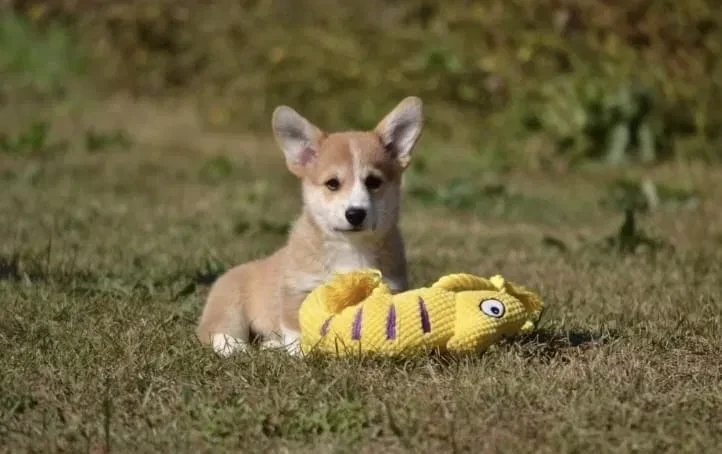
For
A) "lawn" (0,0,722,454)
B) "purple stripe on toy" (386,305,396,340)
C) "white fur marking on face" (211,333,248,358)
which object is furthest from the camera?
"white fur marking on face" (211,333,248,358)

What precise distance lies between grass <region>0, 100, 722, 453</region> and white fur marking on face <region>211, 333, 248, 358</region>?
80 mm

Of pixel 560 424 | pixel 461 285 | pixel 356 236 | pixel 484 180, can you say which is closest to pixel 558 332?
pixel 461 285

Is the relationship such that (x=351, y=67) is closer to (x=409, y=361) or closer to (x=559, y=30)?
(x=559, y=30)

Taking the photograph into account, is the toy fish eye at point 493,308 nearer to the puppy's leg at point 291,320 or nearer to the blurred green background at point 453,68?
the puppy's leg at point 291,320

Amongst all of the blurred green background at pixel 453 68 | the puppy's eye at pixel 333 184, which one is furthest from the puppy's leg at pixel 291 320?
the blurred green background at pixel 453 68

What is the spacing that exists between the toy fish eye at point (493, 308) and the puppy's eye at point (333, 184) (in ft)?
2.71

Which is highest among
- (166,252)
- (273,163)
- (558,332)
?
(558,332)

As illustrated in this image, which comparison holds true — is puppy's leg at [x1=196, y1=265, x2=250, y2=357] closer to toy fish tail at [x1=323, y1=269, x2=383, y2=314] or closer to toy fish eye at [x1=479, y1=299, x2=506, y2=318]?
toy fish tail at [x1=323, y1=269, x2=383, y2=314]

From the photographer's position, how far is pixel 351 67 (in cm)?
1255

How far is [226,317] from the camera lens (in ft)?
16.6

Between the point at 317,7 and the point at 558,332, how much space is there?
9.09 metres

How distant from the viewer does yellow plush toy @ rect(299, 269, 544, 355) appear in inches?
173

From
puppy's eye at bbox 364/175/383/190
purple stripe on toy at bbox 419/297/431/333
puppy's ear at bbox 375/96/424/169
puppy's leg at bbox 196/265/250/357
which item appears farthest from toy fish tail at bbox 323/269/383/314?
puppy's ear at bbox 375/96/424/169

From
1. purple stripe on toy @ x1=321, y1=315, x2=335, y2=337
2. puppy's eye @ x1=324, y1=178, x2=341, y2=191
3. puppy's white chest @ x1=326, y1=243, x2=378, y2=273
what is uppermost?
puppy's eye @ x1=324, y1=178, x2=341, y2=191
